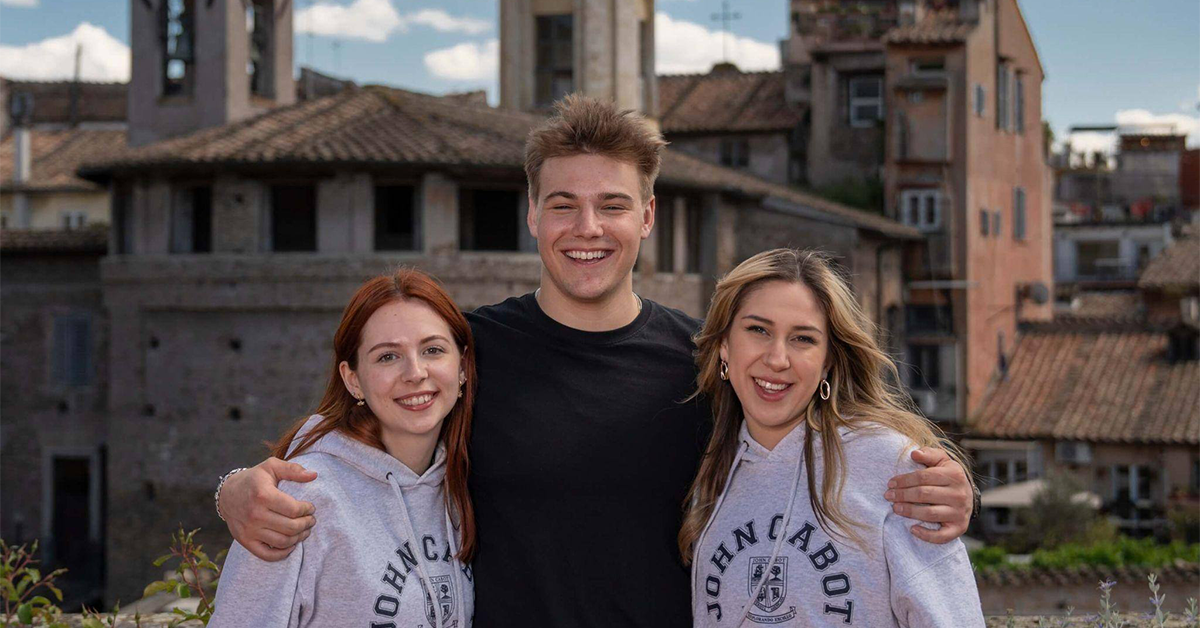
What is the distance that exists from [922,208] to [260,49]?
15054 millimetres

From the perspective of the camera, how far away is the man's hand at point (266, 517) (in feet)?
10.5

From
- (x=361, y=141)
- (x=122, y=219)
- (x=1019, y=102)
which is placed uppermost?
(x=1019, y=102)

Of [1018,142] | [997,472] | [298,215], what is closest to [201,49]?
[298,215]

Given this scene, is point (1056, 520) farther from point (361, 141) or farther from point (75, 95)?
point (75, 95)

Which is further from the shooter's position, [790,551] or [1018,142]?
[1018,142]

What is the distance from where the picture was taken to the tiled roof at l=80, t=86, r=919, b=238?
710 inches

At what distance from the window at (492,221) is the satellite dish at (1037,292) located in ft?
58.7

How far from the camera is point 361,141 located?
18.6 m

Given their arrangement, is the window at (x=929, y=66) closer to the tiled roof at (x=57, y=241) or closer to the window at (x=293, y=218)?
the window at (x=293, y=218)

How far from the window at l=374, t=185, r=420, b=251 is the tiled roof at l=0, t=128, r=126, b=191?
1929cm

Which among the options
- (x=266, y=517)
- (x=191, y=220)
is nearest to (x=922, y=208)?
(x=191, y=220)

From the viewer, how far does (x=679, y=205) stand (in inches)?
829

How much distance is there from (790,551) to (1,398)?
76.8 ft

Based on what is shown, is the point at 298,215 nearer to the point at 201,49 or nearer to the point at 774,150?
the point at 201,49
